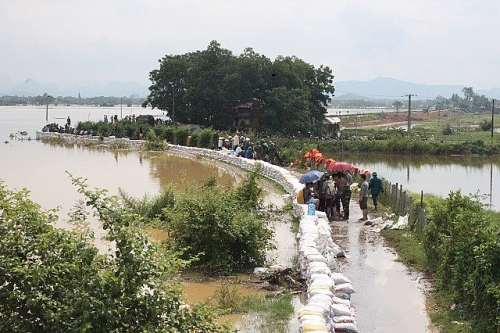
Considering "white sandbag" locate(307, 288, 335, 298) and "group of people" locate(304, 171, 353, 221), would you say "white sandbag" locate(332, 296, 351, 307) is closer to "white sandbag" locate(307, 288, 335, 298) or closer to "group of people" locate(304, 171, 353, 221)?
"white sandbag" locate(307, 288, 335, 298)

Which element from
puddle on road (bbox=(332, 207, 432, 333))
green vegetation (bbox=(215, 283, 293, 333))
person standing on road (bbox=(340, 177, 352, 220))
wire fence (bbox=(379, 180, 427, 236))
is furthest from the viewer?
person standing on road (bbox=(340, 177, 352, 220))

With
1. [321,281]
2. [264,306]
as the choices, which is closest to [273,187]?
[264,306]

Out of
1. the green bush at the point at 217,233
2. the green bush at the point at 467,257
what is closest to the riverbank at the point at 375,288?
the green bush at the point at 467,257

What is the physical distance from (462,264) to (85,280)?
5.36 metres

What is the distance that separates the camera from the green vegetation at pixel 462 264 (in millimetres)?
8719

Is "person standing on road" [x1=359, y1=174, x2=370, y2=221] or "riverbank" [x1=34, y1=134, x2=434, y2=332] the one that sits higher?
"person standing on road" [x1=359, y1=174, x2=370, y2=221]

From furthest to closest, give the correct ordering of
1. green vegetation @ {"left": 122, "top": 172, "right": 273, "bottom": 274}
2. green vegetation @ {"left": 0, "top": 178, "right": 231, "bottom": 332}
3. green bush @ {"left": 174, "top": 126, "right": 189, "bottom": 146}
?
green bush @ {"left": 174, "top": 126, "right": 189, "bottom": 146}
green vegetation @ {"left": 122, "top": 172, "right": 273, "bottom": 274}
green vegetation @ {"left": 0, "top": 178, "right": 231, "bottom": 332}

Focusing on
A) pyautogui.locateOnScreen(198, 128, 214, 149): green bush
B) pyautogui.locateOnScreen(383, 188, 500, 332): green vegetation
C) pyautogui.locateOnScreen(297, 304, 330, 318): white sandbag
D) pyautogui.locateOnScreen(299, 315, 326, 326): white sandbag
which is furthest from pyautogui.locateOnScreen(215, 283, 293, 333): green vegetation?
pyautogui.locateOnScreen(198, 128, 214, 149): green bush

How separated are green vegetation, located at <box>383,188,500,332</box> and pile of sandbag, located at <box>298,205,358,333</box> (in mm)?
1332

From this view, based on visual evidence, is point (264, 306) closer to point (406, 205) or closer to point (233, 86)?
point (406, 205)

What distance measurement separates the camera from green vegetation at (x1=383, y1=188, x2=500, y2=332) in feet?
28.6

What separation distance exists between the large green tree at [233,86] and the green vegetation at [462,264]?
1499 inches

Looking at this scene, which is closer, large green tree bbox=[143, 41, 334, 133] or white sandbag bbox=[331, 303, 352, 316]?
white sandbag bbox=[331, 303, 352, 316]

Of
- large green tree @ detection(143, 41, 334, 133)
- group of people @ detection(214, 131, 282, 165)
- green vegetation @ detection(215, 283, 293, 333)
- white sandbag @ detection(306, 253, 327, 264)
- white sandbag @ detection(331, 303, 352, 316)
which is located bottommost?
green vegetation @ detection(215, 283, 293, 333)
